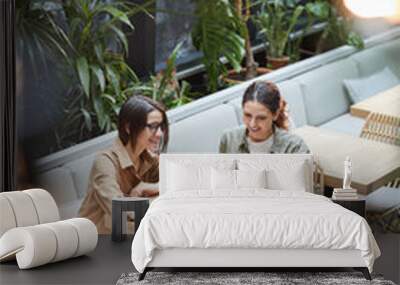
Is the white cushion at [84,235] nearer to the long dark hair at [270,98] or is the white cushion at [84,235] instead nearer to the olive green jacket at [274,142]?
the olive green jacket at [274,142]

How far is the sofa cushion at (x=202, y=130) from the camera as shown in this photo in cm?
869

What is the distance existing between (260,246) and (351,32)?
2.90 m

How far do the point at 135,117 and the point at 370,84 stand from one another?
2.15m

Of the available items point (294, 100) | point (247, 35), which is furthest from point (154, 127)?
point (294, 100)

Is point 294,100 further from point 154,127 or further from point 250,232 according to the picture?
point 250,232

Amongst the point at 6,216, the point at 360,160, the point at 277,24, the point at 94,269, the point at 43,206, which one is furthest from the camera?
→ the point at 277,24

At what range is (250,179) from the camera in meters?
7.93

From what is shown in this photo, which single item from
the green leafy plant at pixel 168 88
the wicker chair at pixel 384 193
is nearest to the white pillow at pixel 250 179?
the green leafy plant at pixel 168 88

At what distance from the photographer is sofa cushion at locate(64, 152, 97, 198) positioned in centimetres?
873

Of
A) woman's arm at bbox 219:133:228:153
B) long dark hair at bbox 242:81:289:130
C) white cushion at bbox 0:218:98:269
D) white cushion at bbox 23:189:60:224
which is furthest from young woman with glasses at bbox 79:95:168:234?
white cushion at bbox 0:218:98:269

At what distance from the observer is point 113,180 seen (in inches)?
344

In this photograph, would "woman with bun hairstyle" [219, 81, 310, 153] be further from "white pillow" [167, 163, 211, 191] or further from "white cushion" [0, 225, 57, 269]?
"white cushion" [0, 225, 57, 269]

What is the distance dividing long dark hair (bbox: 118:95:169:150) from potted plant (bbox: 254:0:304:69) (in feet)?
3.68

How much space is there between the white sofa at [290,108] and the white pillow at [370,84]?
0.05 m
